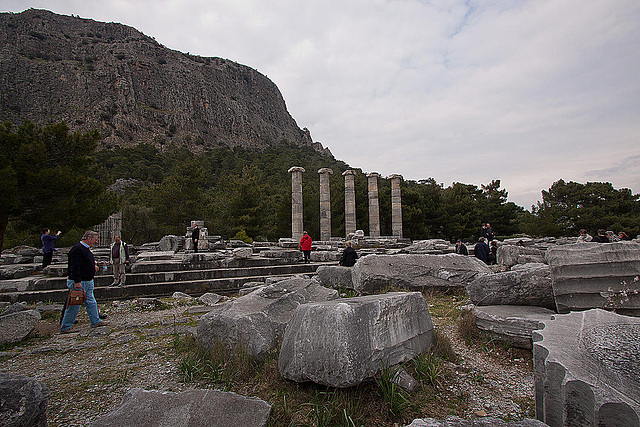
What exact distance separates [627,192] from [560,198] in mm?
6785

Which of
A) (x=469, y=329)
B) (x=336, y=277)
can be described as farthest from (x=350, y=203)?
(x=469, y=329)

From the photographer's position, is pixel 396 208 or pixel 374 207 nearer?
pixel 374 207

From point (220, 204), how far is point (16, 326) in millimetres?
26709

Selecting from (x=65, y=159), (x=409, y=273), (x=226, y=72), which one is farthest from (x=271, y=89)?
(x=409, y=273)

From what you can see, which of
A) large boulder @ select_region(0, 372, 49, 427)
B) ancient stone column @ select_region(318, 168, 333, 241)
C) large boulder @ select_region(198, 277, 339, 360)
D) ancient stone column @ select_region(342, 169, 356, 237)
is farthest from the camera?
ancient stone column @ select_region(342, 169, 356, 237)

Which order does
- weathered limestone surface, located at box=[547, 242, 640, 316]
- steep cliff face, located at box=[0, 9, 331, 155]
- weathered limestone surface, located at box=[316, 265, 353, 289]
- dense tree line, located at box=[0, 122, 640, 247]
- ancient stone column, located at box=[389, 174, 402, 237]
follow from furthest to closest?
steep cliff face, located at box=[0, 9, 331, 155] < ancient stone column, located at box=[389, 174, 402, 237] < dense tree line, located at box=[0, 122, 640, 247] < weathered limestone surface, located at box=[316, 265, 353, 289] < weathered limestone surface, located at box=[547, 242, 640, 316]

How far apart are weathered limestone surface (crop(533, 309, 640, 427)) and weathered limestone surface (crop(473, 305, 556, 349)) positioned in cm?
117

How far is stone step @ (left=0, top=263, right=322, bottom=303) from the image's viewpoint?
27.9 ft

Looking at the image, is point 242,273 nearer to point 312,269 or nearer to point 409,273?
point 312,269

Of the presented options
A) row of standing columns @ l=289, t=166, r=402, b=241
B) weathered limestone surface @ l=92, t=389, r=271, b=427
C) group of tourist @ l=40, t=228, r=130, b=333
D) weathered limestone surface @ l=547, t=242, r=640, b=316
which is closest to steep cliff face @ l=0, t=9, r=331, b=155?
row of standing columns @ l=289, t=166, r=402, b=241

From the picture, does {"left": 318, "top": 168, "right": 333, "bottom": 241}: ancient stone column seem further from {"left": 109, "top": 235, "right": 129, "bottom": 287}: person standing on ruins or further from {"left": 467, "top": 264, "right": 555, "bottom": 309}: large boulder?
{"left": 467, "top": 264, "right": 555, "bottom": 309}: large boulder

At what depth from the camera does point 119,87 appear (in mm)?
85188

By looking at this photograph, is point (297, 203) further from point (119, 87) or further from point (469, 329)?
point (119, 87)

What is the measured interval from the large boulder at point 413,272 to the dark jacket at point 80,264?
531 centimetres
